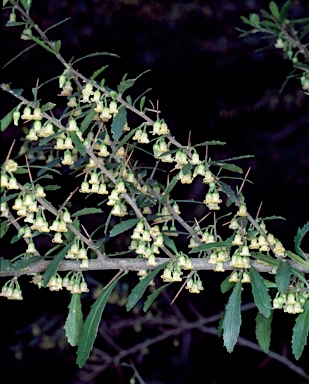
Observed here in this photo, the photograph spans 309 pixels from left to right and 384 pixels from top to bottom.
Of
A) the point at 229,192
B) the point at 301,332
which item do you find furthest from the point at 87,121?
→ the point at 301,332

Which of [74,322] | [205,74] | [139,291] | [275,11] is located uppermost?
[275,11]

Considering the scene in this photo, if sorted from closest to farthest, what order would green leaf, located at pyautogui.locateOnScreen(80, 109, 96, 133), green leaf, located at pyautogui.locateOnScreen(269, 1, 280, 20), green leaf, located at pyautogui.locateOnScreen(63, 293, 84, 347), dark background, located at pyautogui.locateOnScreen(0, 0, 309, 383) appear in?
green leaf, located at pyautogui.locateOnScreen(269, 1, 280, 20) → green leaf, located at pyautogui.locateOnScreen(80, 109, 96, 133) → green leaf, located at pyautogui.locateOnScreen(63, 293, 84, 347) → dark background, located at pyautogui.locateOnScreen(0, 0, 309, 383)

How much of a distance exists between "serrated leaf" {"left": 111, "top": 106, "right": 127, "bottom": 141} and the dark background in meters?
1.31

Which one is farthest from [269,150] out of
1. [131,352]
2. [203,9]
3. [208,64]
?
[131,352]

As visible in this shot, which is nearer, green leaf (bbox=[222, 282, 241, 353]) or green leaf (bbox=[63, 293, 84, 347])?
green leaf (bbox=[222, 282, 241, 353])

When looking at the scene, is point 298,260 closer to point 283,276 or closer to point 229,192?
point 283,276

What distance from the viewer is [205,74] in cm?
275

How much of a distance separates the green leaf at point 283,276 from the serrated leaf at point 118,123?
47 cm

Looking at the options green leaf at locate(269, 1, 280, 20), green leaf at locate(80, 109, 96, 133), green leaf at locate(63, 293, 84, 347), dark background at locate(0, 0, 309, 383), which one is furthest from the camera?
dark background at locate(0, 0, 309, 383)

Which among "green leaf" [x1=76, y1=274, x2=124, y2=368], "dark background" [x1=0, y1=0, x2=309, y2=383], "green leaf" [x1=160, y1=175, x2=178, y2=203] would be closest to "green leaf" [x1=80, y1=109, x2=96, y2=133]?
"green leaf" [x1=160, y1=175, x2=178, y2=203]

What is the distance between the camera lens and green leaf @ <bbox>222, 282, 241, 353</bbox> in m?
1.38

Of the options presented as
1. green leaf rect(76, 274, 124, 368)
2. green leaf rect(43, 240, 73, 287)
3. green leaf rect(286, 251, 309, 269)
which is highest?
green leaf rect(43, 240, 73, 287)

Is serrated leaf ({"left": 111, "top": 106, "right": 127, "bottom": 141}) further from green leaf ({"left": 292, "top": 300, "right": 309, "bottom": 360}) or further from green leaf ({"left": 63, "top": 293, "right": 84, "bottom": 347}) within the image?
green leaf ({"left": 292, "top": 300, "right": 309, "bottom": 360})

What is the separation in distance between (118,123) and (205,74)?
4.91ft
